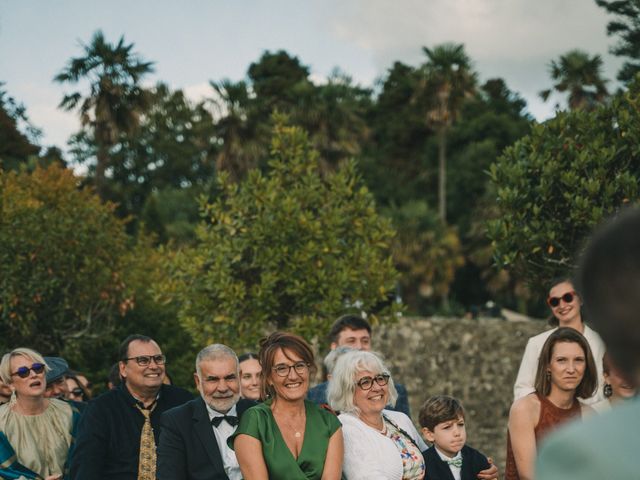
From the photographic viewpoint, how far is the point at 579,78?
3959 centimetres

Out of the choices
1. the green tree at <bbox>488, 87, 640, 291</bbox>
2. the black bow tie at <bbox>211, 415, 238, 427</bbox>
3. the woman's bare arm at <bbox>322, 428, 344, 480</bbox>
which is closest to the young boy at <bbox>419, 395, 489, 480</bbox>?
A: the woman's bare arm at <bbox>322, 428, 344, 480</bbox>

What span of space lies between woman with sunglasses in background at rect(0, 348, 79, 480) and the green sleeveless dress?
247 centimetres

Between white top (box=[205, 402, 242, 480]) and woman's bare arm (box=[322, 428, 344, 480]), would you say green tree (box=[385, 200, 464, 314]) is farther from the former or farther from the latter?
woman's bare arm (box=[322, 428, 344, 480])

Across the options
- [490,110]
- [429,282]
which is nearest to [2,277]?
[429,282]

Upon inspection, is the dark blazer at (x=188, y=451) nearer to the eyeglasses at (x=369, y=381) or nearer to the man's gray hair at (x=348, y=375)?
the man's gray hair at (x=348, y=375)

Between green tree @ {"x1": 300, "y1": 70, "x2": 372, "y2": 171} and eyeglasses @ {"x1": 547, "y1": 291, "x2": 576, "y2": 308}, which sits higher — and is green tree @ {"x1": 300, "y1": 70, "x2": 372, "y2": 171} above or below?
above

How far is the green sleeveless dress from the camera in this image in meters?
5.58

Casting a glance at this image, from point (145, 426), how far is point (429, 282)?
33.1 m

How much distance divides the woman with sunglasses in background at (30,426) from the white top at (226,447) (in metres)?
1.69

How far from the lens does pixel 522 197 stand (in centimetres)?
1253

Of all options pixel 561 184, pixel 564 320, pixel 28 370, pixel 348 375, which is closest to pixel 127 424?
pixel 28 370

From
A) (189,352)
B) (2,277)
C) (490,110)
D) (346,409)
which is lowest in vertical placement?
(346,409)

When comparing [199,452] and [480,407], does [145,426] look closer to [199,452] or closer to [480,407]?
[199,452]

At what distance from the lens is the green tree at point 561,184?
1216cm
